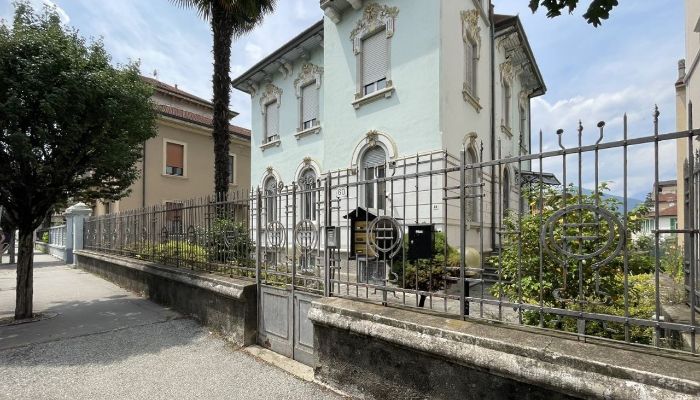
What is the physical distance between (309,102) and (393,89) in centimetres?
457

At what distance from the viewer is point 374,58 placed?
10.9 metres

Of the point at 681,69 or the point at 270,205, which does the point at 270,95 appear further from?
the point at 681,69

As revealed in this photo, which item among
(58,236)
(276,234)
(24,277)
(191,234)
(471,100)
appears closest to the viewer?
(276,234)

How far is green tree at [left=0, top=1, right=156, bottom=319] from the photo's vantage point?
5633 mm

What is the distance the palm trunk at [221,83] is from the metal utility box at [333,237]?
6533 mm

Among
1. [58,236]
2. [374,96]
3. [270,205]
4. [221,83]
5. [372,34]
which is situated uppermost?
[372,34]

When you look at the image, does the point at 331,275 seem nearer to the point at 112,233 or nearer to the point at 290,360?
the point at 290,360

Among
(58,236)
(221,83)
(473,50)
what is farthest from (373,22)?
(58,236)

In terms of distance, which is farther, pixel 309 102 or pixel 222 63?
pixel 309 102

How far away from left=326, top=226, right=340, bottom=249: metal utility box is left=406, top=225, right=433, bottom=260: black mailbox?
40.6 inches

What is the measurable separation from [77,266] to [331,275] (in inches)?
553

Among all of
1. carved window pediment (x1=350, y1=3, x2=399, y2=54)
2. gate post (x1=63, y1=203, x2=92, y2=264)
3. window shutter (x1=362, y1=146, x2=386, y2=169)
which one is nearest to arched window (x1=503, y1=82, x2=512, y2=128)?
carved window pediment (x1=350, y1=3, x2=399, y2=54)

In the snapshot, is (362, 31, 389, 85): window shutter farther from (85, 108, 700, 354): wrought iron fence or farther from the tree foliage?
the tree foliage

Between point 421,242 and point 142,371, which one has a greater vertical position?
point 421,242
